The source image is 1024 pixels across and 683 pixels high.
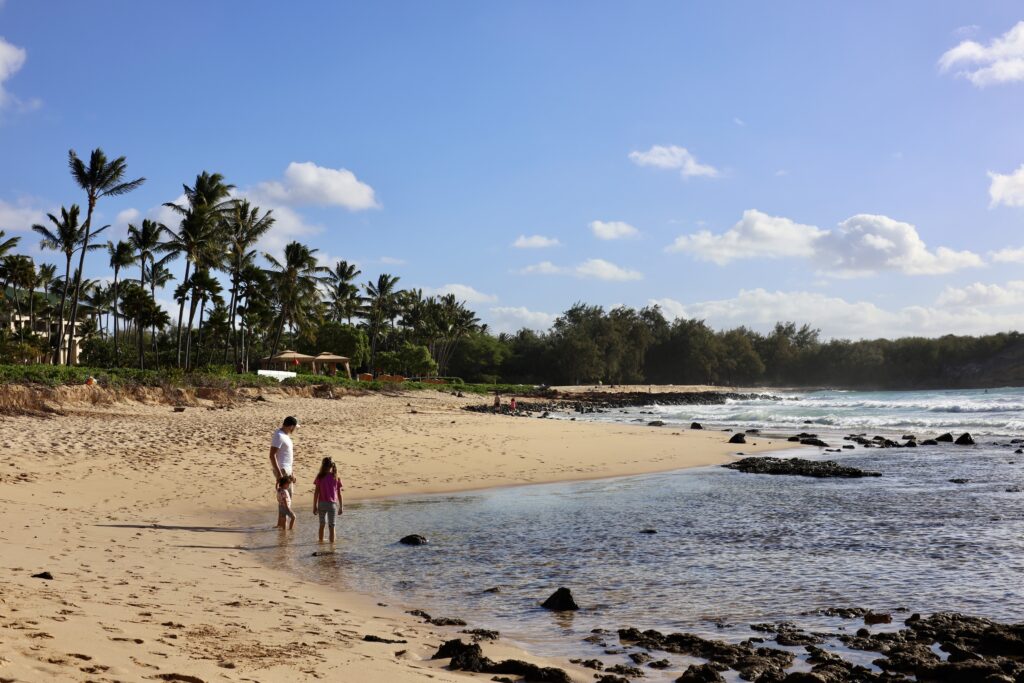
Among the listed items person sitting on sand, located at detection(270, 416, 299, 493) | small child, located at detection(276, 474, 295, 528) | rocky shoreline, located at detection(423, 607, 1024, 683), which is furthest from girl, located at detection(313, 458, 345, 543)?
rocky shoreline, located at detection(423, 607, 1024, 683)

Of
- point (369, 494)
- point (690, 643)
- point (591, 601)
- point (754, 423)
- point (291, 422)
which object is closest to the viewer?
point (690, 643)

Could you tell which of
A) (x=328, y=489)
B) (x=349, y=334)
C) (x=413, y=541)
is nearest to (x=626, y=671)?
(x=413, y=541)

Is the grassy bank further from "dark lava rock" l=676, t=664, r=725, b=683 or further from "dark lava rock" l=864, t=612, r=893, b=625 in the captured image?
"dark lava rock" l=864, t=612, r=893, b=625

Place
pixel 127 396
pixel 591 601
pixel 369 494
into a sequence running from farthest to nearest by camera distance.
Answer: pixel 127 396 → pixel 369 494 → pixel 591 601

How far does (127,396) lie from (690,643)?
26.6 m

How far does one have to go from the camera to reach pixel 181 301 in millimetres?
53750

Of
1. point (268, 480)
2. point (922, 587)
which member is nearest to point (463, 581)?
point (922, 587)

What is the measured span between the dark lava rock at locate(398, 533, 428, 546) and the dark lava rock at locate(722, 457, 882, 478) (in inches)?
511

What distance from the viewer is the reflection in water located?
8125 millimetres

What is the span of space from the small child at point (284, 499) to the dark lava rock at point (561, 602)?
18.2ft

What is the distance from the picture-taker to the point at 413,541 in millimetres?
11344

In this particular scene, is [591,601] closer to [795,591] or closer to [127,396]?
[795,591]

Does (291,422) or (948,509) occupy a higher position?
(291,422)

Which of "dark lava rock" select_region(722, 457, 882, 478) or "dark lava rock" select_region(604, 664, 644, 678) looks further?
"dark lava rock" select_region(722, 457, 882, 478)
